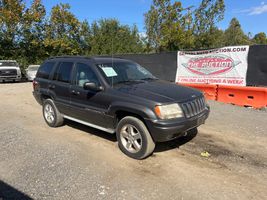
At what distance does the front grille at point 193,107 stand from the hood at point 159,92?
0.10 meters

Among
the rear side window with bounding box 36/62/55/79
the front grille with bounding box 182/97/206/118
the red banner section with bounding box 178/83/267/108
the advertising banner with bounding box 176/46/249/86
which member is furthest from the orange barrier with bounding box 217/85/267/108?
the rear side window with bounding box 36/62/55/79

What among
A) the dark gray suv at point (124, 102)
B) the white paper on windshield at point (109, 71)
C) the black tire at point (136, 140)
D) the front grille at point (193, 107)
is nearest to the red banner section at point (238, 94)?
the dark gray suv at point (124, 102)

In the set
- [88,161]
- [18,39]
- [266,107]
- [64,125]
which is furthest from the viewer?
[18,39]

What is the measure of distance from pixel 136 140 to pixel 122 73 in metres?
1.56

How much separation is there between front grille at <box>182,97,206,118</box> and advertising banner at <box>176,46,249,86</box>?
4.97 meters

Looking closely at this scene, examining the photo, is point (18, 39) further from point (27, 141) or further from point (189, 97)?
point (189, 97)

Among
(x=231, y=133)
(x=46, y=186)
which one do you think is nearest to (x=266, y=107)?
(x=231, y=133)

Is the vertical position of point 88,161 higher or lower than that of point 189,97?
lower

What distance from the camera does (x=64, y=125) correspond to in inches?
275

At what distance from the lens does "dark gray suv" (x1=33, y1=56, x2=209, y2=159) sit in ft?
14.4

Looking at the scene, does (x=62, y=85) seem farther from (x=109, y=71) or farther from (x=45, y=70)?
(x=109, y=71)

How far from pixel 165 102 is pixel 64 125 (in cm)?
362

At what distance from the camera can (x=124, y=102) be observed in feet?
15.2

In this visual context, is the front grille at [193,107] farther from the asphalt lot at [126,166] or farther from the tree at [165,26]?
the tree at [165,26]
